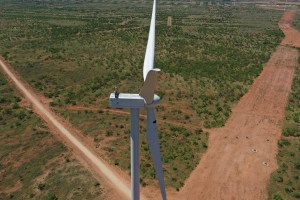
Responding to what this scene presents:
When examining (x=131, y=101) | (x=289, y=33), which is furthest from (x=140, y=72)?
(x=289, y=33)

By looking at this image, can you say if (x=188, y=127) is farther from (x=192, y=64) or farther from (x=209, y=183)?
(x=192, y=64)

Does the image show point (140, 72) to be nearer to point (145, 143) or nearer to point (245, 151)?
point (145, 143)

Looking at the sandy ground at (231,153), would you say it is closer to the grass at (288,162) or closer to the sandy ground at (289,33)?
the grass at (288,162)

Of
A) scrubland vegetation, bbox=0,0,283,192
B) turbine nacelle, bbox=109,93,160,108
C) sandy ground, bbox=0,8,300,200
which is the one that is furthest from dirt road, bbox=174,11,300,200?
turbine nacelle, bbox=109,93,160,108

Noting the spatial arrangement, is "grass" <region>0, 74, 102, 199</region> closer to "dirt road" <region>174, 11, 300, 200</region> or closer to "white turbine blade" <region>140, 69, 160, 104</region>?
→ "dirt road" <region>174, 11, 300, 200</region>

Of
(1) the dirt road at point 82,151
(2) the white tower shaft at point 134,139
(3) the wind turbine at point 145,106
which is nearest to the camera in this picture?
(3) the wind turbine at point 145,106

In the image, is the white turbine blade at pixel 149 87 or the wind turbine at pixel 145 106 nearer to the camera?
the white turbine blade at pixel 149 87

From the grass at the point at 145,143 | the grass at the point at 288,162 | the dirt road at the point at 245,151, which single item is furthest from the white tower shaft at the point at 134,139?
the grass at the point at 288,162

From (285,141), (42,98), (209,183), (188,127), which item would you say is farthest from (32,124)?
(285,141)
